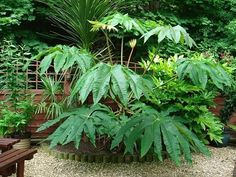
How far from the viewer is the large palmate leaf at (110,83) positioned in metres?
2.61

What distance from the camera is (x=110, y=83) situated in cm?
274

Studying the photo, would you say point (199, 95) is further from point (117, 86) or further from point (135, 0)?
point (117, 86)

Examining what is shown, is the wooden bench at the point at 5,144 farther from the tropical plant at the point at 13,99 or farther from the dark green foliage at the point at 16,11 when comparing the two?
the dark green foliage at the point at 16,11

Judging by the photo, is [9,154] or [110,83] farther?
[9,154]

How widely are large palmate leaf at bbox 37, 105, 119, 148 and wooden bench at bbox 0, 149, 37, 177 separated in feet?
0.92

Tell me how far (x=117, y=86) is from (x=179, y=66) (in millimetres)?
1007

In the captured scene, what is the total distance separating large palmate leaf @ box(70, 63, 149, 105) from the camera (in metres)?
2.61

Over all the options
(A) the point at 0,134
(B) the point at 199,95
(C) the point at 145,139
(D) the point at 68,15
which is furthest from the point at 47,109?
(C) the point at 145,139

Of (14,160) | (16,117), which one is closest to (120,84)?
(14,160)

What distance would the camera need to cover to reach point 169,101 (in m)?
4.82

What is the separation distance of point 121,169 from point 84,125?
1.06 meters

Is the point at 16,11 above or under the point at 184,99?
above

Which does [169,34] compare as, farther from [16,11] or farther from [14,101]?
[16,11]

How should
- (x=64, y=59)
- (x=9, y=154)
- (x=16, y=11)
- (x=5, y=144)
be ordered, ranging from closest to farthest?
(x=64, y=59) → (x=9, y=154) → (x=5, y=144) → (x=16, y=11)
